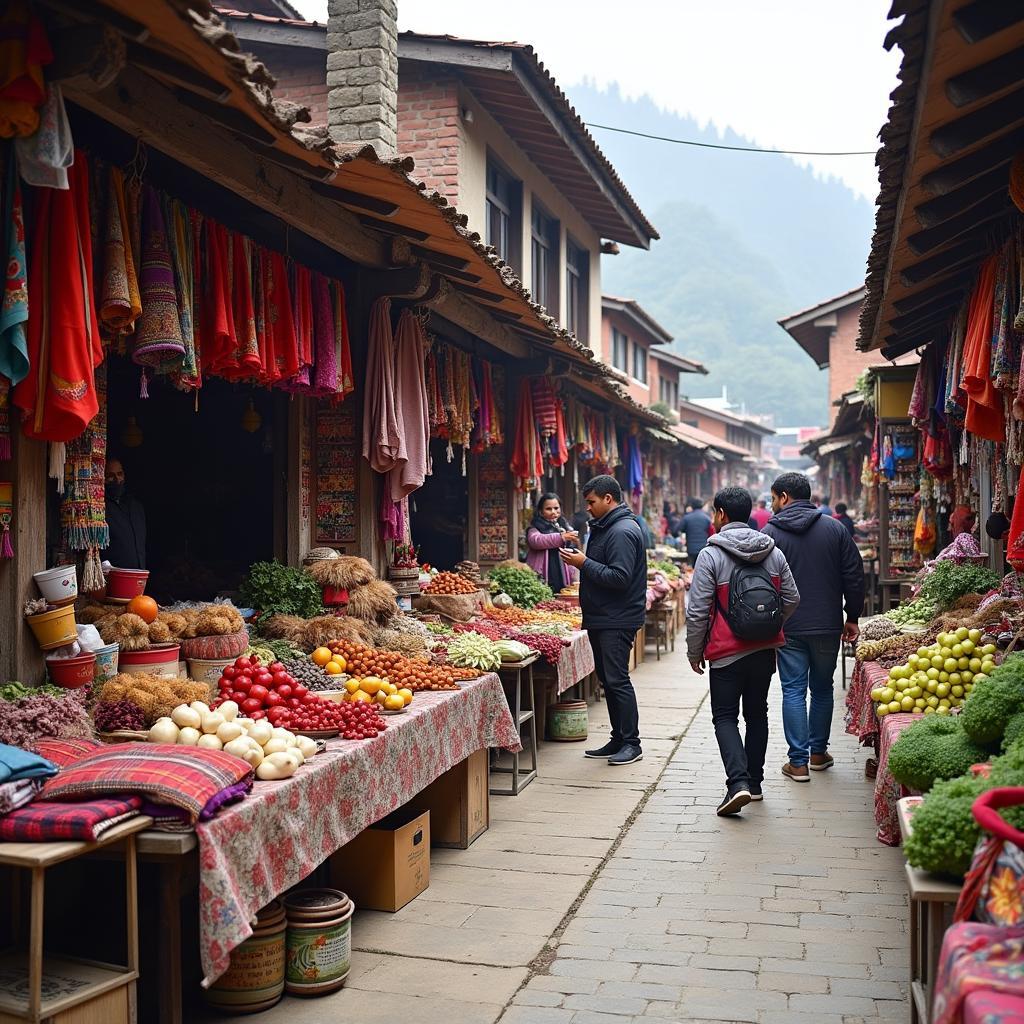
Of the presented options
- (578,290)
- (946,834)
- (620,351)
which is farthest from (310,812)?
(620,351)

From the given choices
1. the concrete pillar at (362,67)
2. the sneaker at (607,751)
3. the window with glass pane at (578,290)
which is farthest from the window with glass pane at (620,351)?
the sneaker at (607,751)

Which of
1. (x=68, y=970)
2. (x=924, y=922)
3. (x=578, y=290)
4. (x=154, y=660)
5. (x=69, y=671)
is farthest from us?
(x=578, y=290)

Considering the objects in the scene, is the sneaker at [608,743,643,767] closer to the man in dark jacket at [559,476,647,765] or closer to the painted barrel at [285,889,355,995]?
the man in dark jacket at [559,476,647,765]

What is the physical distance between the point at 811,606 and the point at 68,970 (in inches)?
223

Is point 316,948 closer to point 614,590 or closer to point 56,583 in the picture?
point 56,583

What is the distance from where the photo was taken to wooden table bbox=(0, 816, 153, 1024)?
127 inches

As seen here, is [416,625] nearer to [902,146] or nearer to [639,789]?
[639,789]

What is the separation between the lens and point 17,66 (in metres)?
3.81

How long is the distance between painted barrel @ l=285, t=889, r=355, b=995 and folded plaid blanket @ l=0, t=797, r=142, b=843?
1292 mm

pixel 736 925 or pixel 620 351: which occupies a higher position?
pixel 620 351

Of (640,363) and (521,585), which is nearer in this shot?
(521,585)

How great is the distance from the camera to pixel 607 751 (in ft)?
28.8

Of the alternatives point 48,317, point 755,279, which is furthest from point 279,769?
point 755,279

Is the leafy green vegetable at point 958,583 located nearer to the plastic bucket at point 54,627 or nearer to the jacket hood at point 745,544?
the jacket hood at point 745,544
